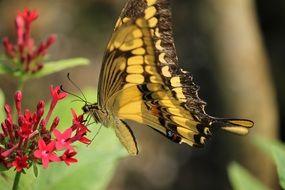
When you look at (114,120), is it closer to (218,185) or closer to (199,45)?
(218,185)

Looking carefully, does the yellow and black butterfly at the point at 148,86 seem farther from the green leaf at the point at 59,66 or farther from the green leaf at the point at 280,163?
the green leaf at the point at 59,66

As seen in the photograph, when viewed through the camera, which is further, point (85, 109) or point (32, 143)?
point (85, 109)

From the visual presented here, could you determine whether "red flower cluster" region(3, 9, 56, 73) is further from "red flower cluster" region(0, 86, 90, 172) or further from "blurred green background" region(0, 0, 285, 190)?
"blurred green background" region(0, 0, 285, 190)

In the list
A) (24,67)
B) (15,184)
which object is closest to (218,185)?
(24,67)


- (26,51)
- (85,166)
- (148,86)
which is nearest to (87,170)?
(85,166)

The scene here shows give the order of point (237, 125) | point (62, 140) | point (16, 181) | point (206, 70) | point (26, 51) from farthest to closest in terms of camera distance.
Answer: point (206, 70)
point (26, 51)
point (237, 125)
point (62, 140)
point (16, 181)

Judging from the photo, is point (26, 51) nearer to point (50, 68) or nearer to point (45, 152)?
point (50, 68)
